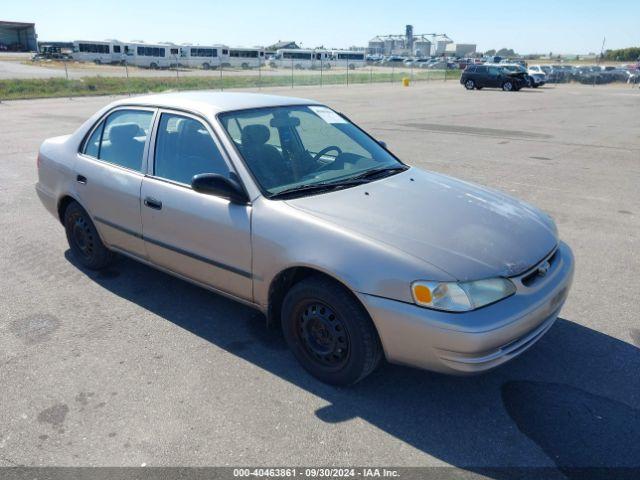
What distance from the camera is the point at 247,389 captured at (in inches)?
123

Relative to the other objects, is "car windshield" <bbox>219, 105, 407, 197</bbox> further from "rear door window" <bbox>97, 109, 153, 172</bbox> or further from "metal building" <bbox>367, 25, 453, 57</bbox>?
"metal building" <bbox>367, 25, 453, 57</bbox>

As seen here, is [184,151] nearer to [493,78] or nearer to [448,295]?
[448,295]

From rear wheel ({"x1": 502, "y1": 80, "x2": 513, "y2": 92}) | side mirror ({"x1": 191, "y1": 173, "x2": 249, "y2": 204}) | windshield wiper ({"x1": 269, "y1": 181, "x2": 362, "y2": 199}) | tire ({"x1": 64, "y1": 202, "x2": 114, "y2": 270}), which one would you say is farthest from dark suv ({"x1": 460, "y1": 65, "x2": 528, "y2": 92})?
side mirror ({"x1": 191, "y1": 173, "x2": 249, "y2": 204})

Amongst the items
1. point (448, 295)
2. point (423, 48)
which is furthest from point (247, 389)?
point (423, 48)

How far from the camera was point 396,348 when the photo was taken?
9.12 ft

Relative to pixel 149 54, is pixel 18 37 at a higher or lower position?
higher

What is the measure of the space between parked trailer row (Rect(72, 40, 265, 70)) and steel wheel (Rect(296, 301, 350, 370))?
56.6 meters

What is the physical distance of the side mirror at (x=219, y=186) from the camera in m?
3.25

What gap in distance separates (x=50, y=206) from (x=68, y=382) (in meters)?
2.36

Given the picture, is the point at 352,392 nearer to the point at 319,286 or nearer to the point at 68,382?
the point at 319,286

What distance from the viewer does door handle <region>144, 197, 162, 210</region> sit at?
12.3 feet

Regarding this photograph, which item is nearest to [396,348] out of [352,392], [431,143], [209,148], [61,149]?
[352,392]

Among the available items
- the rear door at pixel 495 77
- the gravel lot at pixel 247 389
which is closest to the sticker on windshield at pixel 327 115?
the gravel lot at pixel 247 389

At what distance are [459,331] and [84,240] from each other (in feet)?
11.6
